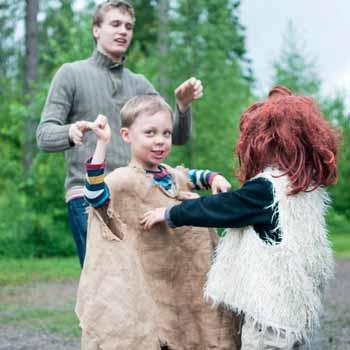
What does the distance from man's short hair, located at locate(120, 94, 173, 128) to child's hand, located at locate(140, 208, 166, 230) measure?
406 millimetres

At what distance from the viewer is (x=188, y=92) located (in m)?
4.12

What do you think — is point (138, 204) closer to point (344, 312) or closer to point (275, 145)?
point (275, 145)

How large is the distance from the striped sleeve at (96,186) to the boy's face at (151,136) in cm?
29

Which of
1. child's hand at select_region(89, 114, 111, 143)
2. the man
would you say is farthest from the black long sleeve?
the man

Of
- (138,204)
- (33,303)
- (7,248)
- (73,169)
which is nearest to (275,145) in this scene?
(138,204)

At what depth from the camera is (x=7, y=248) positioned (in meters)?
16.2

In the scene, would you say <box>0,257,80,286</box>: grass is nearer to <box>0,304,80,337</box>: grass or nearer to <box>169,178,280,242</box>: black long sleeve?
<box>0,304,80,337</box>: grass

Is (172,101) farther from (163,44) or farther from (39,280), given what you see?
(39,280)

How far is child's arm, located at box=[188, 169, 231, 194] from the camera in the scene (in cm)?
379

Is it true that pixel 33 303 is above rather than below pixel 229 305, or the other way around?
below

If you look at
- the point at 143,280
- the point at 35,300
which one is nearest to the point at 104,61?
the point at 143,280

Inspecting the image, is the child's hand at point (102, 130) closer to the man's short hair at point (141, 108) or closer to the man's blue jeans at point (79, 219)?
the man's short hair at point (141, 108)

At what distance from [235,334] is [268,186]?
2.34 ft

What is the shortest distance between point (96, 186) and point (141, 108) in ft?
1.44
